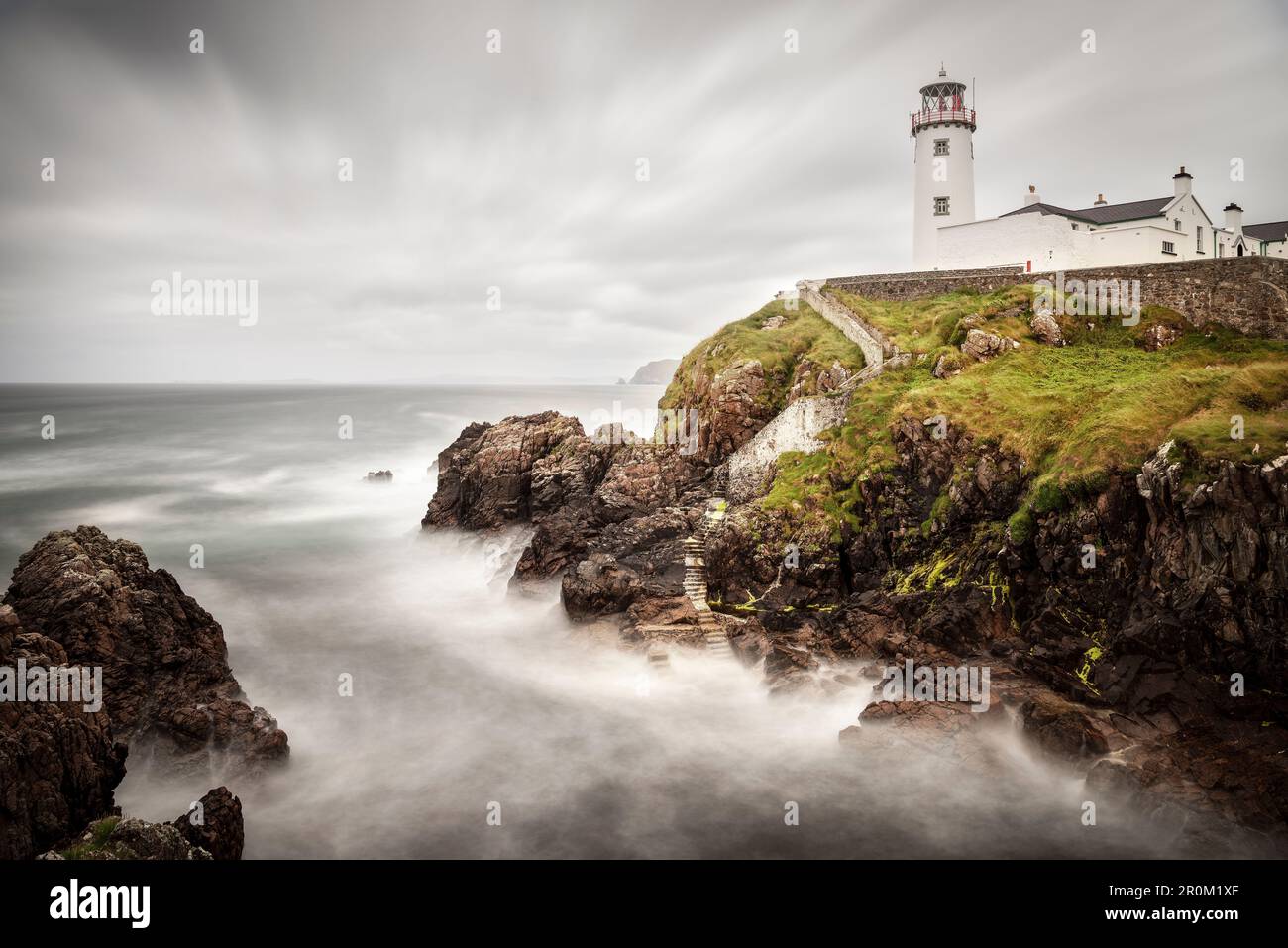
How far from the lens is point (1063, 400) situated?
20.6 m

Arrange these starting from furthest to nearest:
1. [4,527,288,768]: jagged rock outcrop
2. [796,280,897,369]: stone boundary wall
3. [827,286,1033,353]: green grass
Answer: [796,280,897,369]: stone boundary wall < [827,286,1033,353]: green grass < [4,527,288,768]: jagged rock outcrop

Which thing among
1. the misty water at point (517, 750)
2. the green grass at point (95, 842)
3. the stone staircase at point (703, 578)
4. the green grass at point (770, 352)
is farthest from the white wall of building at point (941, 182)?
the green grass at point (95, 842)

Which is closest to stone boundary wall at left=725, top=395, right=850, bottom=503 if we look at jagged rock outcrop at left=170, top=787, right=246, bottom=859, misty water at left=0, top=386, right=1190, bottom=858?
misty water at left=0, top=386, right=1190, bottom=858

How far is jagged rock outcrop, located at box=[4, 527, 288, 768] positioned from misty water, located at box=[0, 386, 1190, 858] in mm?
716

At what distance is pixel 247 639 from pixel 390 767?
30.0 ft

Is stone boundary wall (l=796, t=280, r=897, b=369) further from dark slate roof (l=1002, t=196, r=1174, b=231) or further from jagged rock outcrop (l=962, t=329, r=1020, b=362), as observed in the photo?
dark slate roof (l=1002, t=196, r=1174, b=231)

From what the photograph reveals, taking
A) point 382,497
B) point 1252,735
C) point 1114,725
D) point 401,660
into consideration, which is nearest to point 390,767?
point 401,660

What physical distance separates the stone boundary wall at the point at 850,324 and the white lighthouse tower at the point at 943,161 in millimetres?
5643

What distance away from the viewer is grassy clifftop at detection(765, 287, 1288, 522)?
54.9 feet

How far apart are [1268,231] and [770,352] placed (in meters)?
32.8
